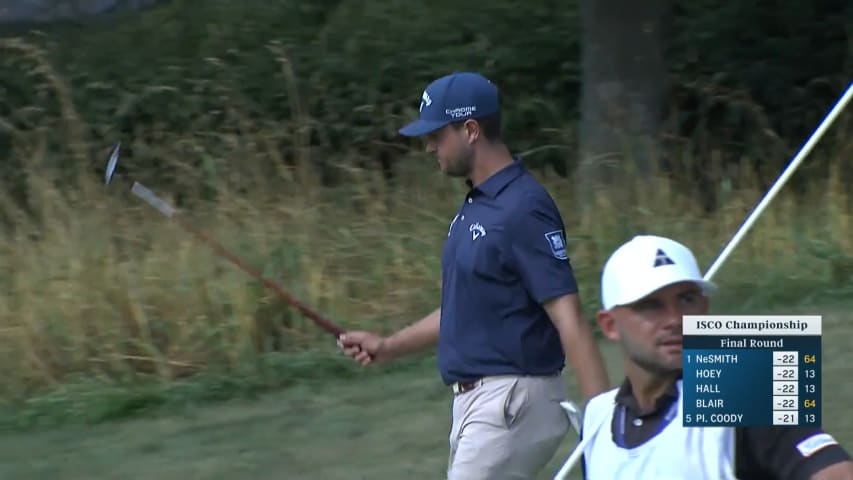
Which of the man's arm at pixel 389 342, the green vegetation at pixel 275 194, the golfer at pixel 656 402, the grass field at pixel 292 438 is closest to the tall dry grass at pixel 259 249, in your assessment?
the green vegetation at pixel 275 194

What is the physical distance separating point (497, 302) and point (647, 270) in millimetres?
1430

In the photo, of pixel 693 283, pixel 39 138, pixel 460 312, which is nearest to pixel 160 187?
pixel 39 138

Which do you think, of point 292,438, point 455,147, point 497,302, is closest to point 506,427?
point 497,302

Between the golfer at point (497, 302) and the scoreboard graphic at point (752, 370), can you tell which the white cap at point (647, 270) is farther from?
the golfer at point (497, 302)

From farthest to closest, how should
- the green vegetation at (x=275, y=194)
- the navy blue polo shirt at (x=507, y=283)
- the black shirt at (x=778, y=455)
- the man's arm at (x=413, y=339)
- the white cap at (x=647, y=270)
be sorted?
the green vegetation at (x=275, y=194) → the man's arm at (x=413, y=339) → the navy blue polo shirt at (x=507, y=283) → the white cap at (x=647, y=270) → the black shirt at (x=778, y=455)

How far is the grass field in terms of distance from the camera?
6.54m

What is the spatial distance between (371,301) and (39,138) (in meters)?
3.85

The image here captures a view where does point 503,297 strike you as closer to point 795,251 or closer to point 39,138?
point 795,251

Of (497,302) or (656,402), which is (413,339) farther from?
(656,402)

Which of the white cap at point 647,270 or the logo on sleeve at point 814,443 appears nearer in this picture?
the logo on sleeve at point 814,443

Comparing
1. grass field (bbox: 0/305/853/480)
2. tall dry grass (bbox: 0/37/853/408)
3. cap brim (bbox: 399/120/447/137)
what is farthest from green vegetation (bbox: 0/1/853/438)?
cap brim (bbox: 399/120/447/137)

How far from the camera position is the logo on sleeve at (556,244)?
4191 millimetres

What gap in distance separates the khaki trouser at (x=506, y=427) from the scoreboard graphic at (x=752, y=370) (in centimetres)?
188

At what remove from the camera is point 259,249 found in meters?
9.05
